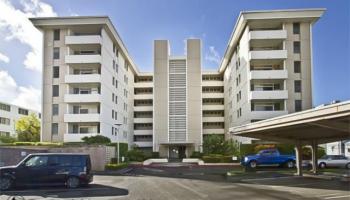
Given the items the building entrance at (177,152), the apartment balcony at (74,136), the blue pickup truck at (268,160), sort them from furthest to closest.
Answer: the building entrance at (177,152), the apartment balcony at (74,136), the blue pickup truck at (268,160)

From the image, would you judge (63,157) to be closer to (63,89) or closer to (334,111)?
(334,111)

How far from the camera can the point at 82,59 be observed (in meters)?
46.5

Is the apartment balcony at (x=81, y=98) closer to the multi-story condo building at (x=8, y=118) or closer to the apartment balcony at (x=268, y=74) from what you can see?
the apartment balcony at (x=268, y=74)

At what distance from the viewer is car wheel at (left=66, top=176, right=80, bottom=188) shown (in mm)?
18498

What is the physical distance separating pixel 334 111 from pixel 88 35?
38.7m

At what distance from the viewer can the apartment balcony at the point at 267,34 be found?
45.8 metres

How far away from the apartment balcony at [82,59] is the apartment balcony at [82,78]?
179 centimetres

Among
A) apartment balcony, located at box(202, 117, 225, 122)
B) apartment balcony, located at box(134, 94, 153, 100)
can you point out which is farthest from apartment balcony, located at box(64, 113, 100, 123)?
apartment balcony, located at box(202, 117, 225, 122)

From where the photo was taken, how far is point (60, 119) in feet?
154

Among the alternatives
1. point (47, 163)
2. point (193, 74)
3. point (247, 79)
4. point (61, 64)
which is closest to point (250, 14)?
point (247, 79)

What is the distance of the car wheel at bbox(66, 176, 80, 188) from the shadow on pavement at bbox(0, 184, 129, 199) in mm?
316

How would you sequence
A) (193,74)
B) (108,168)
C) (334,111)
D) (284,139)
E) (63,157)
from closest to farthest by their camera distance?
1. (334,111)
2. (63,157)
3. (284,139)
4. (108,168)
5. (193,74)

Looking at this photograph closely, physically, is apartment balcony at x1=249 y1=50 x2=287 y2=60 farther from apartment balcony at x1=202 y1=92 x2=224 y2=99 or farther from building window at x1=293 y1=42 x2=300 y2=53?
apartment balcony at x1=202 y1=92 x2=224 y2=99

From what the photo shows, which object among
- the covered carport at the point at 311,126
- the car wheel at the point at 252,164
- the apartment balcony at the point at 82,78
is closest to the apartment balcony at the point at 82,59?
the apartment balcony at the point at 82,78
